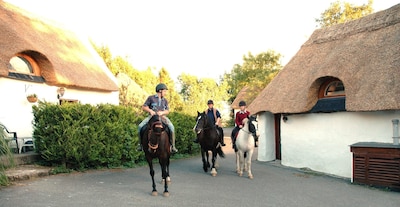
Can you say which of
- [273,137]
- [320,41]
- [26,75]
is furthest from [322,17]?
[26,75]

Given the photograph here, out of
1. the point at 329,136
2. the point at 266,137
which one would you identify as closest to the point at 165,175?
the point at 329,136

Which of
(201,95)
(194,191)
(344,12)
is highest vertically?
(344,12)

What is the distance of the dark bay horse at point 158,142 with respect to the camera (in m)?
7.40

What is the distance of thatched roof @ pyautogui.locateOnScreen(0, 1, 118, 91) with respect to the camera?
1290 centimetres

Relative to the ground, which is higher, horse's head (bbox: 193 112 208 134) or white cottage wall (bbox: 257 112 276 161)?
horse's head (bbox: 193 112 208 134)

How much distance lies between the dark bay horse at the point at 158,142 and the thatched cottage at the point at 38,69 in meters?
7.79

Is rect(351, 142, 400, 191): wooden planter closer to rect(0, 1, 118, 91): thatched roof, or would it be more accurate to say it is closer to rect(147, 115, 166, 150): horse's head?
rect(147, 115, 166, 150): horse's head

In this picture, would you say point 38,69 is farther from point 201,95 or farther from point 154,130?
point 201,95

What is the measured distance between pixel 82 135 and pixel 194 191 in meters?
4.68

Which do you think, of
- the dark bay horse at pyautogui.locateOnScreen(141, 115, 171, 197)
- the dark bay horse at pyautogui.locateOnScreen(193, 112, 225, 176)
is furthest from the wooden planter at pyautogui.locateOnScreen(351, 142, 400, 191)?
the dark bay horse at pyautogui.locateOnScreen(141, 115, 171, 197)

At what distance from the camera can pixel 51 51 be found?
15.4 metres

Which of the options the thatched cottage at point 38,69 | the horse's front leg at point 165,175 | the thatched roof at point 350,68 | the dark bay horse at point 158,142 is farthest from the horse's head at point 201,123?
the thatched cottage at point 38,69

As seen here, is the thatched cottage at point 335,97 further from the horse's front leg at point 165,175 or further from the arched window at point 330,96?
the horse's front leg at point 165,175

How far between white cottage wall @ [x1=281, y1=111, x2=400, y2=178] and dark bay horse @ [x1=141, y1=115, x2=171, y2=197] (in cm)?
674
